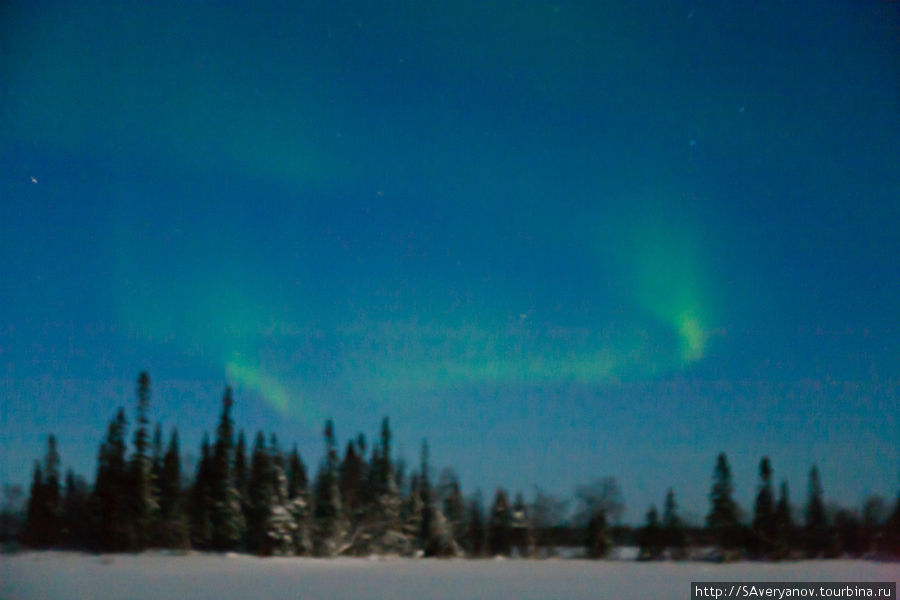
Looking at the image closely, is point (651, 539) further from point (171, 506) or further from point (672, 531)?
point (171, 506)

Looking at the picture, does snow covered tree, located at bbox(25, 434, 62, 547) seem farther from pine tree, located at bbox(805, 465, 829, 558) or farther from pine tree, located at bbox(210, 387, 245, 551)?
pine tree, located at bbox(805, 465, 829, 558)

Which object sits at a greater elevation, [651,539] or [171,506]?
[171,506]

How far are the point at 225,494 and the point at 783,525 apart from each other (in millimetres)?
34554

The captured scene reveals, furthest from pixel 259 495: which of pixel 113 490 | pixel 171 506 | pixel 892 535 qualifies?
pixel 892 535

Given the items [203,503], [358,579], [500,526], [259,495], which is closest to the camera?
[358,579]

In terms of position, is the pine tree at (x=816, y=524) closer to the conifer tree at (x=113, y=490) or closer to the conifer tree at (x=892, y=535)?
the conifer tree at (x=892, y=535)

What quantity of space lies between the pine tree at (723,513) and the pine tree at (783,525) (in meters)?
1.73

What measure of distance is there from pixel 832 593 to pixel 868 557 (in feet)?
43.1

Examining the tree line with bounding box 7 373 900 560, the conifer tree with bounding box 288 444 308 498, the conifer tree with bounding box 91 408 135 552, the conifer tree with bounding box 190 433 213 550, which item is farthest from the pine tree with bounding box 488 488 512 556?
the conifer tree with bounding box 91 408 135 552

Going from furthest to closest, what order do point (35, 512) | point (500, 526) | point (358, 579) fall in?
1. point (500, 526)
2. point (35, 512)
3. point (358, 579)

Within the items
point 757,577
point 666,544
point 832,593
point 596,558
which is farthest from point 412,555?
point 832,593

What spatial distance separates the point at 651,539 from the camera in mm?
38906

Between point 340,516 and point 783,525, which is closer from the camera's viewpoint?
point 783,525

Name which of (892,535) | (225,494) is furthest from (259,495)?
(892,535)
